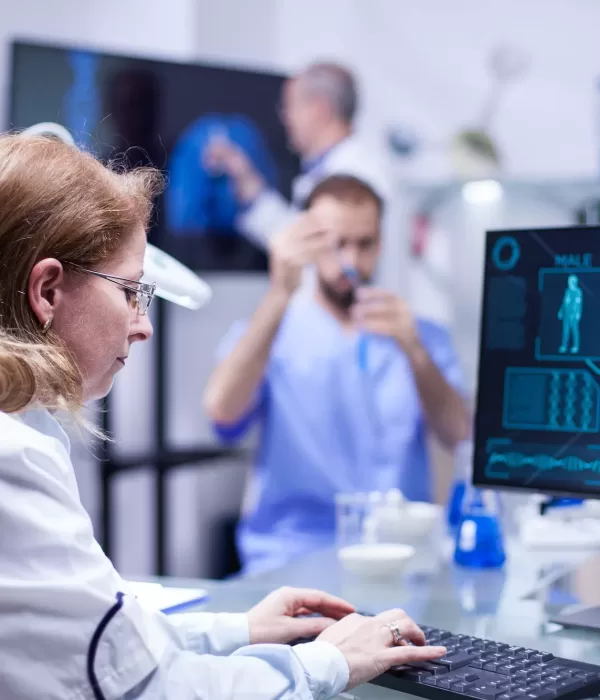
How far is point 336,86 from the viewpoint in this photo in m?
3.16

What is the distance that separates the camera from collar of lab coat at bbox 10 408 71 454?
82 centimetres

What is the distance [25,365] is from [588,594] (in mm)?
844

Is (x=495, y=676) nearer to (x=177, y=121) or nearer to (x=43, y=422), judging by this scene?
(x=43, y=422)

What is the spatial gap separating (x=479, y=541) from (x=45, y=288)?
0.86 meters

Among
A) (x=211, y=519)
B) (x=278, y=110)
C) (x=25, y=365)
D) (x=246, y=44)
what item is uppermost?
(x=246, y=44)

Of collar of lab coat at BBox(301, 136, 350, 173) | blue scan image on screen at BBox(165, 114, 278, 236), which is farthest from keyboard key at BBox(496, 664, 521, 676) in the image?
collar of lab coat at BBox(301, 136, 350, 173)

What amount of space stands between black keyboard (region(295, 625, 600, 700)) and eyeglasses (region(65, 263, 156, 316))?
433mm

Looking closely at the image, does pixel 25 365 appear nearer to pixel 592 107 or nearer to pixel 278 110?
pixel 278 110

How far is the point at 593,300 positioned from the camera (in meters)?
1.21

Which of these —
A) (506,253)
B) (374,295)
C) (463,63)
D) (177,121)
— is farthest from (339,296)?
(506,253)

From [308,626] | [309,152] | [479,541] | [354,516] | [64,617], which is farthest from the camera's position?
[309,152]

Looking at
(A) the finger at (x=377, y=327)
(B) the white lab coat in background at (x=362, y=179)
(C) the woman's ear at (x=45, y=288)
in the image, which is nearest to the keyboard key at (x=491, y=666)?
(C) the woman's ear at (x=45, y=288)

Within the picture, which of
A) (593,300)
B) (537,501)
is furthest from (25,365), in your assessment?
(537,501)

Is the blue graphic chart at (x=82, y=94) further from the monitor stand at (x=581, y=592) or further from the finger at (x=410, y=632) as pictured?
the finger at (x=410, y=632)
